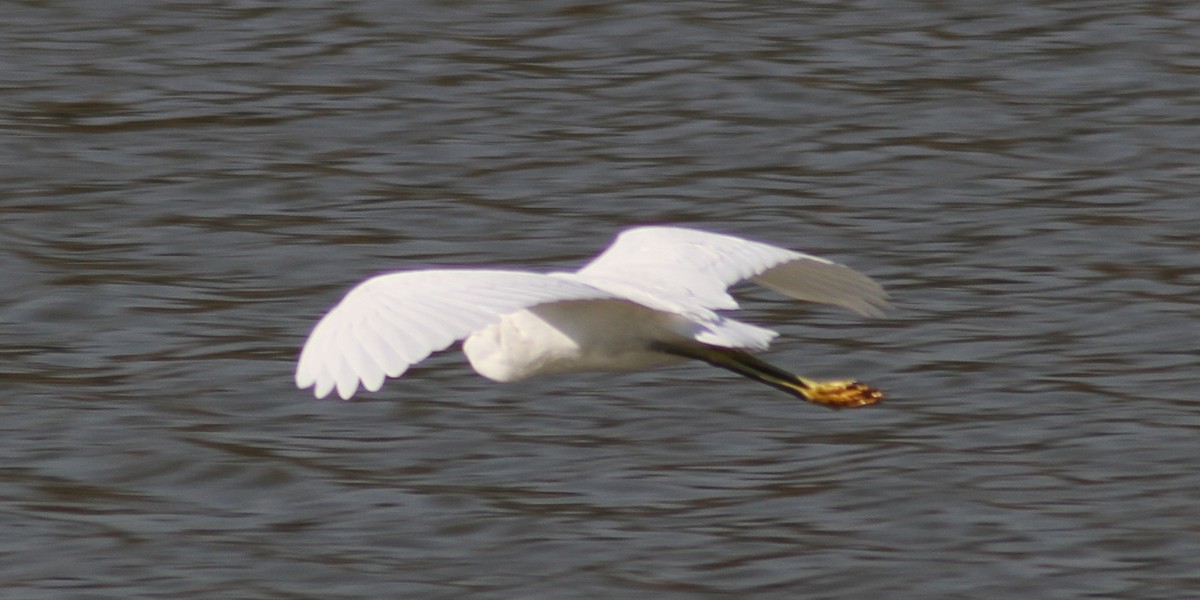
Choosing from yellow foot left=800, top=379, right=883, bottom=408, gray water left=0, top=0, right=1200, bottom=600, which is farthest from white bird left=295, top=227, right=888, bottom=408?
gray water left=0, top=0, right=1200, bottom=600

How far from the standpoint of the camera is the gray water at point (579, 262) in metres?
9.69

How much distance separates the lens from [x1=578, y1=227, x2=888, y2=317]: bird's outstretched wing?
7.87m

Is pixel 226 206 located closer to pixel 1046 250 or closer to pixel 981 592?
pixel 1046 250

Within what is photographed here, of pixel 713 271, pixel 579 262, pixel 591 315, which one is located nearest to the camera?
pixel 591 315

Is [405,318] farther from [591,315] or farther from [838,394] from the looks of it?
[838,394]

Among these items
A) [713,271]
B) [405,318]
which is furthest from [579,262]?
[405,318]

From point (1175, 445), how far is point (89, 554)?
438 cm

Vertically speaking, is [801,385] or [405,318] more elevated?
[405,318]

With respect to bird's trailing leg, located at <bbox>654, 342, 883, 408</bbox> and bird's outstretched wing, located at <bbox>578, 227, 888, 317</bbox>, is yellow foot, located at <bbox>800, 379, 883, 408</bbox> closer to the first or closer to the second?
bird's trailing leg, located at <bbox>654, 342, 883, 408</bbox>

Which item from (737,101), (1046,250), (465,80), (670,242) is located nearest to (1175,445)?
(1046,250)

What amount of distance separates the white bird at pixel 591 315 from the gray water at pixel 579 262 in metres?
1.42

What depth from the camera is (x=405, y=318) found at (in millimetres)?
6785

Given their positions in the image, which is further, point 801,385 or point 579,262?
point 579,262

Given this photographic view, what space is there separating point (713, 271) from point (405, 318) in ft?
5.05
